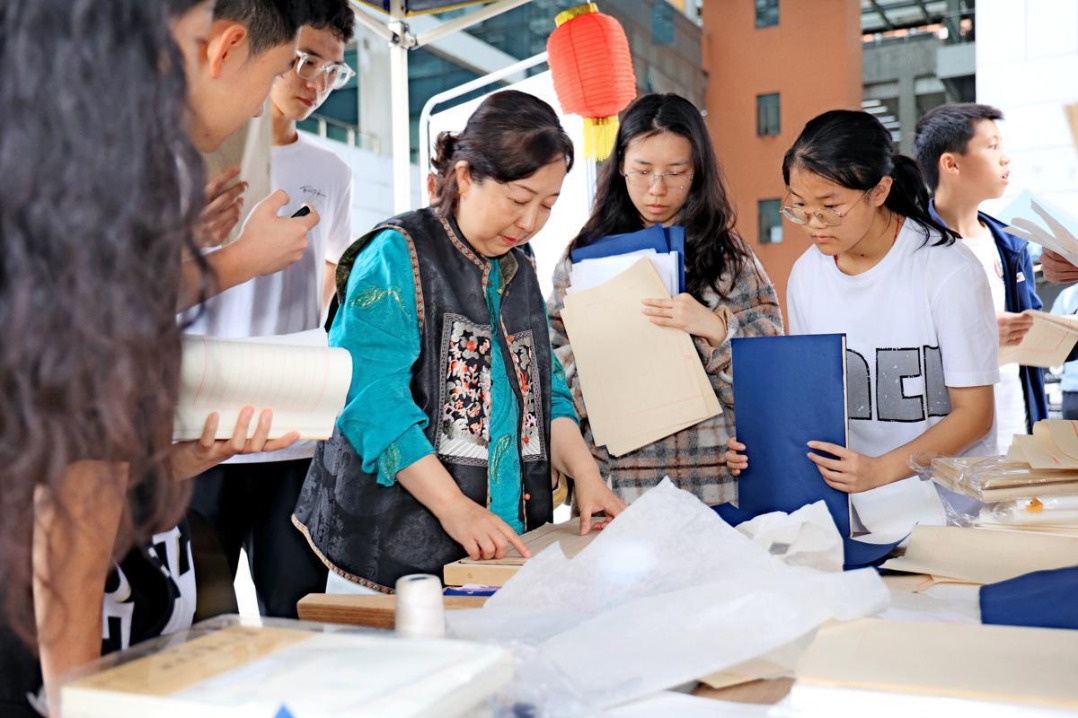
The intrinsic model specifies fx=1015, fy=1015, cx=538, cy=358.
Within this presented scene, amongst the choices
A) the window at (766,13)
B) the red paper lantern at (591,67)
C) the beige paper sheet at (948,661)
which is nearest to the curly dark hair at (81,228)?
the beige paper sheet at (948,661)

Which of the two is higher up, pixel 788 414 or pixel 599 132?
pixel 599 132

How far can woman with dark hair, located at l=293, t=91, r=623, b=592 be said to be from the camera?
1390mm

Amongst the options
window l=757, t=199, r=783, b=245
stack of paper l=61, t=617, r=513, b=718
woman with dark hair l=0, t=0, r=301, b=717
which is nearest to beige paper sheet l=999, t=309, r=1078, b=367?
stack of paper l=61, t=617, r=513, b=718

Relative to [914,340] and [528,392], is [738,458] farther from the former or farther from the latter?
[914,340]

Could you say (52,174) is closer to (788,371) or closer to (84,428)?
(84,428)

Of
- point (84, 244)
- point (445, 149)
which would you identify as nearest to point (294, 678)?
point (84, 244)

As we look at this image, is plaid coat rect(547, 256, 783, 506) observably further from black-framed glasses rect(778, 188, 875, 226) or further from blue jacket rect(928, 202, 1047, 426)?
blue jacket rect(928, 202, 1047, 426)

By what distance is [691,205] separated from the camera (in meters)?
2.11

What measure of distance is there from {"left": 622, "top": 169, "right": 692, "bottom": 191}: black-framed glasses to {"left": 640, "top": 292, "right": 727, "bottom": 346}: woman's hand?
0.32m

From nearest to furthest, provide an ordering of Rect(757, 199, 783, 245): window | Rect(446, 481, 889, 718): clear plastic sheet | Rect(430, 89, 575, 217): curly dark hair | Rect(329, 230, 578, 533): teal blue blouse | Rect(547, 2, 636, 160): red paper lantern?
Rect(446, 481, 889, 718): clear plastic sheet
Rect(329, 230, 578, 533): teal blue blouse
Rect(430, 89, 575, 217): curly dark hair
Rect(547, 2, 636, 160): red paper lantern
Rect(757, 199, 783, 245): window

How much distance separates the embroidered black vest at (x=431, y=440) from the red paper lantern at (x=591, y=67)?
2.02m

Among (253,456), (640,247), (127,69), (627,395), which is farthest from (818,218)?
(127,69)

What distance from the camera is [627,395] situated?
183cm

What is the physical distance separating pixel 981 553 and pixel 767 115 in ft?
32.4
